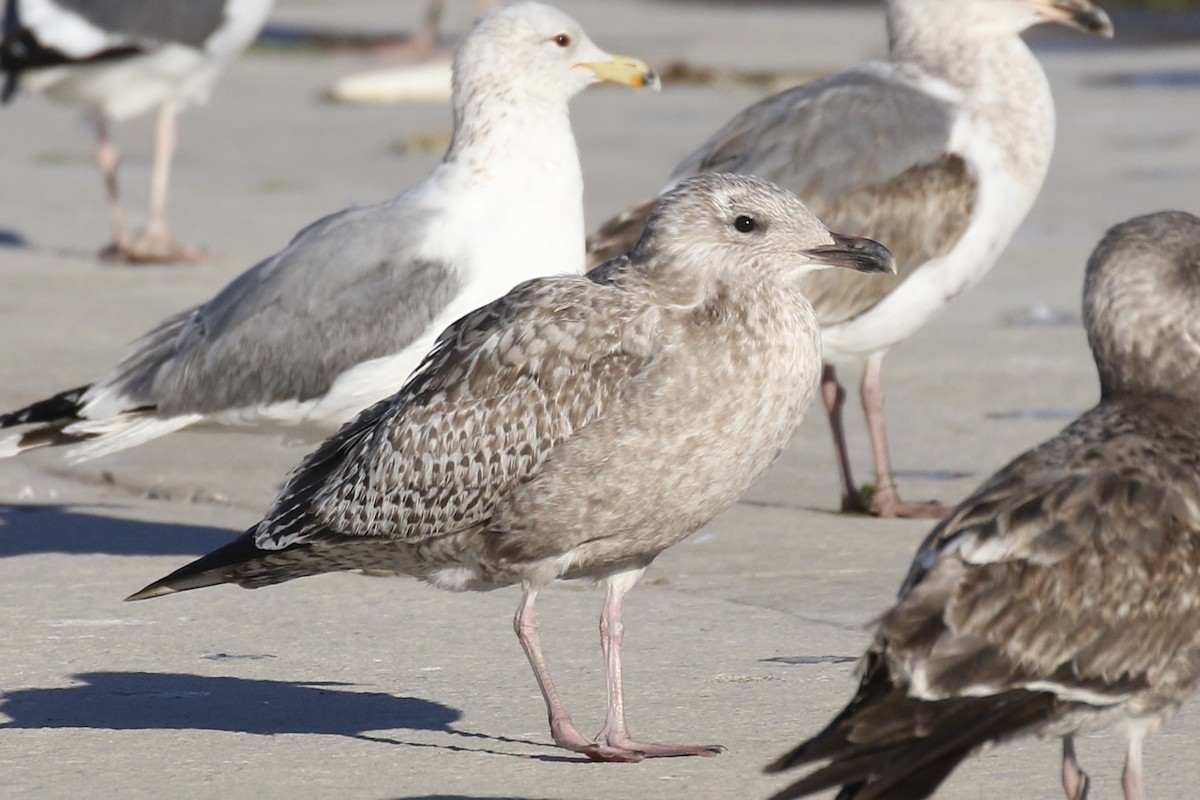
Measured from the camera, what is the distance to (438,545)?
18.1 ft

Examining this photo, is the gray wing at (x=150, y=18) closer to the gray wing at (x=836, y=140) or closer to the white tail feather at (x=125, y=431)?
the gray wing at (x=836, y=140)

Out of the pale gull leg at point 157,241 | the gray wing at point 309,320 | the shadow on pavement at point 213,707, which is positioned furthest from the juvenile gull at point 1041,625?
the pale gull leg at point 157,241

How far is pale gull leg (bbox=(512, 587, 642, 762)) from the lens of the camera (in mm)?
5109

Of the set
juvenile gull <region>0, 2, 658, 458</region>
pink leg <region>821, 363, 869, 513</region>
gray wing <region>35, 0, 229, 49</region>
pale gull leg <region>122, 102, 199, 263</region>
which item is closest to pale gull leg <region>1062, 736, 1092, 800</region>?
juvenile gull <region>0, 2, 658, 458</region>

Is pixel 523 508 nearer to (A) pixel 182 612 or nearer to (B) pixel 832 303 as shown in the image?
(A) pixel 182 612

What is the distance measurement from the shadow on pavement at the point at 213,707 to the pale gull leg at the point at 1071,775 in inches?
61.1

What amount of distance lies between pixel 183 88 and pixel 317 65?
1023 cm

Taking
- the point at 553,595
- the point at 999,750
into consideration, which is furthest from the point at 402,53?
the point at 999,750

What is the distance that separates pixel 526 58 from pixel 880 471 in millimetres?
1931

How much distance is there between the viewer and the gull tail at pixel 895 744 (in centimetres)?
414

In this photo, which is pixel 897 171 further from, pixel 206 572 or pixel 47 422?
pixel 206 572

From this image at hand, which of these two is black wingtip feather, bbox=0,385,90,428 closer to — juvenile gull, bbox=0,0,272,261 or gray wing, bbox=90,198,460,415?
gray wing, bbox=90,198,460,415

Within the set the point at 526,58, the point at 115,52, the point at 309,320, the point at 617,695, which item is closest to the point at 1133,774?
the point at 617,695

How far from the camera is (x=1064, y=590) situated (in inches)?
171
